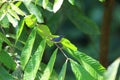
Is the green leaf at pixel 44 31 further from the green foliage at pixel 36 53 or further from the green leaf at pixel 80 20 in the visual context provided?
the green leaf at pixel 80 20

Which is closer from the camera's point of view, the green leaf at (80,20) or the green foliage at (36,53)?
the green foliage at (36,53)

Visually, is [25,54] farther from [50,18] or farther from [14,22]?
[50,18]

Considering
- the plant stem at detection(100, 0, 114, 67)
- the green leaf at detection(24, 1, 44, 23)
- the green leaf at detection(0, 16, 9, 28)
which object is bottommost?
the plant stem at detection(100, 0, 114, 67)

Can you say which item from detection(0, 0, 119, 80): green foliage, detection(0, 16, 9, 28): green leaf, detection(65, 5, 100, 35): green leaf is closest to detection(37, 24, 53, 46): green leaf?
detection(0, 0, 119, 80): green foliage

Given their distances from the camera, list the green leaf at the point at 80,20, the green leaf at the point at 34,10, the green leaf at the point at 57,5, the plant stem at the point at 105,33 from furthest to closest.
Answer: the plant stem at the point at 105,33
the green leaf at the point at 80,20
the green leaf at the point at 34,10
the green leaf at the point at 57,5

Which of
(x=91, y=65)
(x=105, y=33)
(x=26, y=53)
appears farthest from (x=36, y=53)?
(x=105, y=33)

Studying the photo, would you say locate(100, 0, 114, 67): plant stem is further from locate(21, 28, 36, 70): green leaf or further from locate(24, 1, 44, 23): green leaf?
locate(21, 28, 36, 70): green leaf

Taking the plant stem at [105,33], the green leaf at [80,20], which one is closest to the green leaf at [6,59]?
the green leaf at [80,20]

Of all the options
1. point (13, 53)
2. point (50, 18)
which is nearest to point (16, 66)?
point (13, 53)

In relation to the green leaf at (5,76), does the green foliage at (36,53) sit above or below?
above

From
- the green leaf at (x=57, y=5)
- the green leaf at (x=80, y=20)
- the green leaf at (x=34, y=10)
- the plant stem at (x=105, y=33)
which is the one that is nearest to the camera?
the green leaf at (x=57, y=5)
